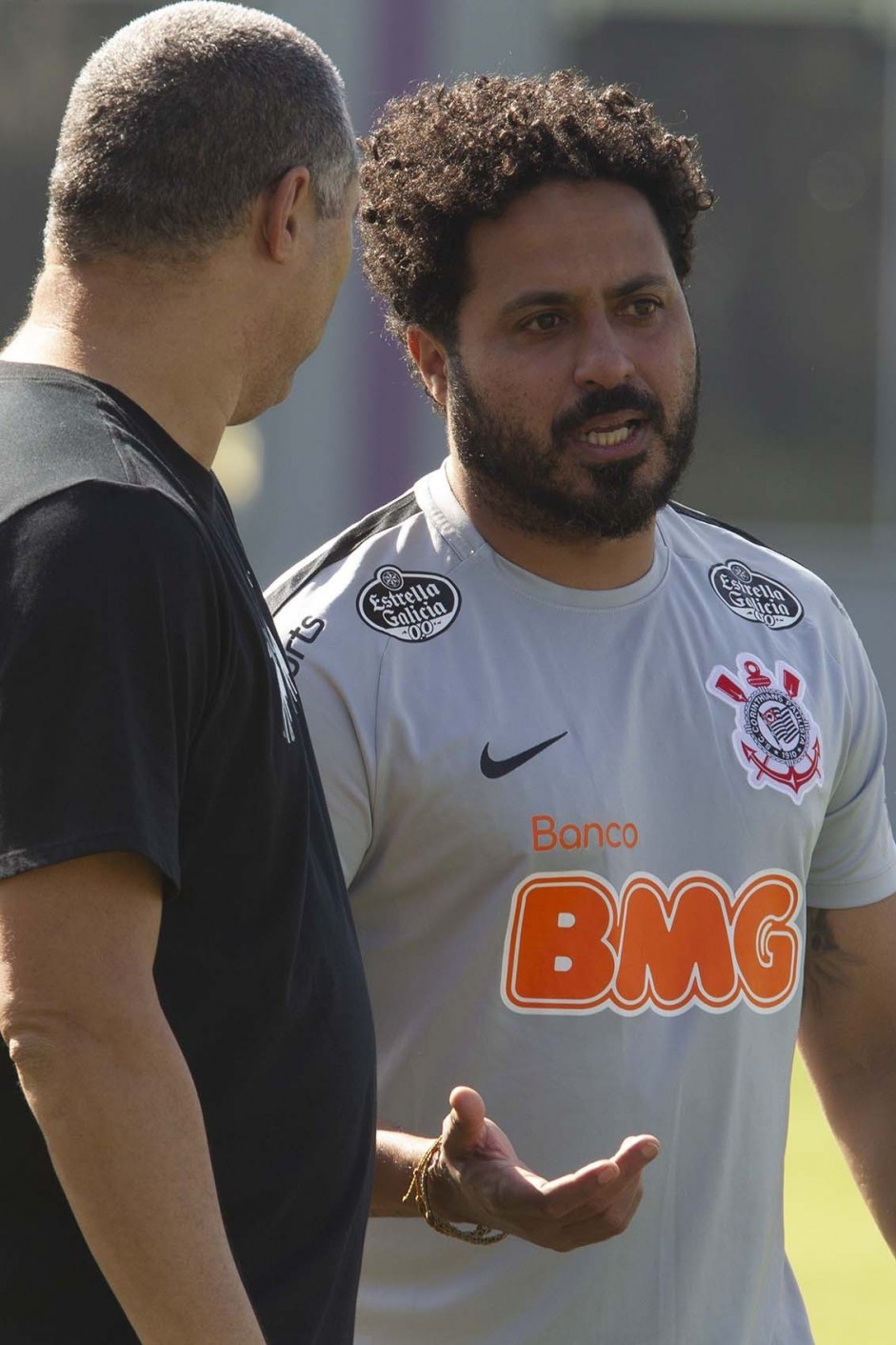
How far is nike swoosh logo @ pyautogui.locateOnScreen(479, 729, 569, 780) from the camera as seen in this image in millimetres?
2197

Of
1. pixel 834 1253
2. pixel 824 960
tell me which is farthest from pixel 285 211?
pixel 834 1253

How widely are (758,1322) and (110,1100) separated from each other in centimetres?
115

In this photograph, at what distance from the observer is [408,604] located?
2.31m

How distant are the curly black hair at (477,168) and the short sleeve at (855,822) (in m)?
0.66

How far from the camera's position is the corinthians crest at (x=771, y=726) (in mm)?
2342

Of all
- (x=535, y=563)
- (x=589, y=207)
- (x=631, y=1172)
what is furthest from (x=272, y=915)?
(x=589, y=207)

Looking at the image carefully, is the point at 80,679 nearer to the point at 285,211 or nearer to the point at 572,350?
the point at 285,211

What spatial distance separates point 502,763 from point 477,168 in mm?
833

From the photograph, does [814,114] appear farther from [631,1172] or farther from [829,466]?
[631,1172]

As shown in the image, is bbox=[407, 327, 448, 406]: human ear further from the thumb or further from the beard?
the thumb

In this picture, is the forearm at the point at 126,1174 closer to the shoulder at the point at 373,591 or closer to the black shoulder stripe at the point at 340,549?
the shoulder at the point at 373,591

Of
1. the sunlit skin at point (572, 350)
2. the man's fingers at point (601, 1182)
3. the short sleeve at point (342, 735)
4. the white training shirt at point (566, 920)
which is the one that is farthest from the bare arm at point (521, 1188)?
the sunlit skin at point (572, 350)

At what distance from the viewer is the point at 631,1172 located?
1874 millimetres

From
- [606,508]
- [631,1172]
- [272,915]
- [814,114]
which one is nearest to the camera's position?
[272,915]
